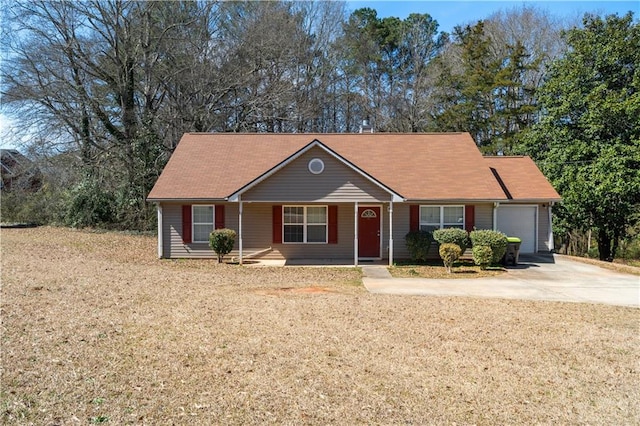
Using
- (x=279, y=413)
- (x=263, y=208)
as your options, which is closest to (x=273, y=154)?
(x=263, y=208)

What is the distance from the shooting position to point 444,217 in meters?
17.6

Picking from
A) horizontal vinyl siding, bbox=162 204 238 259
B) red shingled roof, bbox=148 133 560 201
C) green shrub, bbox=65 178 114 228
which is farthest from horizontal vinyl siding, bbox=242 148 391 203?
green shrub, bbox=65 178 114 228

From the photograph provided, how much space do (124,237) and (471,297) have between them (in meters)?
17.7

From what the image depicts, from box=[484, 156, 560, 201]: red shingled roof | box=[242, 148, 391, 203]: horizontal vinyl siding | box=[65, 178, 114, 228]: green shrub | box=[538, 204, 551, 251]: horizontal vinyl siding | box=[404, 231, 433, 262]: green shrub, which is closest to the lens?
box=[242, 148, 391, 203]: horizontal vinyl siding

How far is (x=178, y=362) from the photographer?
246 inches

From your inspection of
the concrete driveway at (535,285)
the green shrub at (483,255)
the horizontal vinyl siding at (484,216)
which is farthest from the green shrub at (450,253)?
the horizontal vinyl siding at (484,216)

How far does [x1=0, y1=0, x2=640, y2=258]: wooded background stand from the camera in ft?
74.1

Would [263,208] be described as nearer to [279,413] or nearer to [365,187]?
[365,187]

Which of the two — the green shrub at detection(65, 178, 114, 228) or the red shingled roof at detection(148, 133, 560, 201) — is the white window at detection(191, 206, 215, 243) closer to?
the red shingled roof at detection(148, 133, 560, 201)

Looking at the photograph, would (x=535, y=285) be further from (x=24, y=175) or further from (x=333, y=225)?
(x=24, y=175)

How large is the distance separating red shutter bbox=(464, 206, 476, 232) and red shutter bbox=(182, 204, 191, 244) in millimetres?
9958

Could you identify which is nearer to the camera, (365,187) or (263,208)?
(365,187)

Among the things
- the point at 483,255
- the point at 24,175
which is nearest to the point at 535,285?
the point at 483,255

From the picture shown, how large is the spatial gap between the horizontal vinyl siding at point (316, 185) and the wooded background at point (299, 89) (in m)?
11.6
